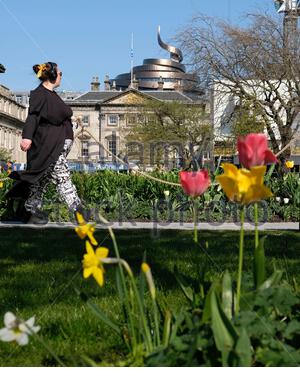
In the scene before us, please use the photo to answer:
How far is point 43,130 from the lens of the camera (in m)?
7.43

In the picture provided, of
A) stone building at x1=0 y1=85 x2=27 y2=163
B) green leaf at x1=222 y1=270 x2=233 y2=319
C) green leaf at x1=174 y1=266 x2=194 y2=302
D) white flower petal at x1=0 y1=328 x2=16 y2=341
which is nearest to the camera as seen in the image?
white flower petal at x1=0 y1=328 x2=16 y2=341

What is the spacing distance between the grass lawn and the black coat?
83cm

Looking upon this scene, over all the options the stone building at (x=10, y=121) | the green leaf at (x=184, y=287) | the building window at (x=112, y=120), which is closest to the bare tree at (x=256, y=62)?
the green leaf at (x=184, y=287)

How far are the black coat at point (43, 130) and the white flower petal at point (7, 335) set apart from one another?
5.92 meters

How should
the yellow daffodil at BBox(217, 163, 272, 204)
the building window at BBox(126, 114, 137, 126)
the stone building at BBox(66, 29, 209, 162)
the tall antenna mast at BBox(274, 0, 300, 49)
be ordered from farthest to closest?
1. the building window at BBox(126, 114, 137, 126)
2. the stone building at BBox(66, 29, 209, 162)
3. the tall antenna mast at BBox(274, 0, 300, 49)
4. the yellow daffodil at BBox(217, 163, 272, 204)

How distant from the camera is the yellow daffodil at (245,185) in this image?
1704 mm

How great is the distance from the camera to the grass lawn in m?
2.38

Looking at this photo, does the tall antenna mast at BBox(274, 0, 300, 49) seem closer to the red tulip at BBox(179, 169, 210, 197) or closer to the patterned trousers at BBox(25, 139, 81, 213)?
the patterned trousers at BBox(25, 139, 81, 213)

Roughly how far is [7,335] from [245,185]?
785 mm

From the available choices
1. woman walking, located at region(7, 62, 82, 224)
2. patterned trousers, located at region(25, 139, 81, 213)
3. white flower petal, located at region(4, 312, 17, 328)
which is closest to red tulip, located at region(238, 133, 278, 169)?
white flower petal, located at region(4, 312, 17, 328)

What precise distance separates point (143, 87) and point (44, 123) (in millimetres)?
122204

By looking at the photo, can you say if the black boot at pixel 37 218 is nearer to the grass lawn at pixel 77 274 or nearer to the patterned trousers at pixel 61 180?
the patterned trousers at pixel 61 180

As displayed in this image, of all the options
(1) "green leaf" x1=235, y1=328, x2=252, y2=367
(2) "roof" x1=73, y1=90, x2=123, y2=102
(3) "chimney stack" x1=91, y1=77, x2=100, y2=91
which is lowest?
(1) "green leaf" x1=235, y1=328, x2=252, y2=367

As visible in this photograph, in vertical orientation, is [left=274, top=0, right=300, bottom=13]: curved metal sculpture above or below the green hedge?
above
